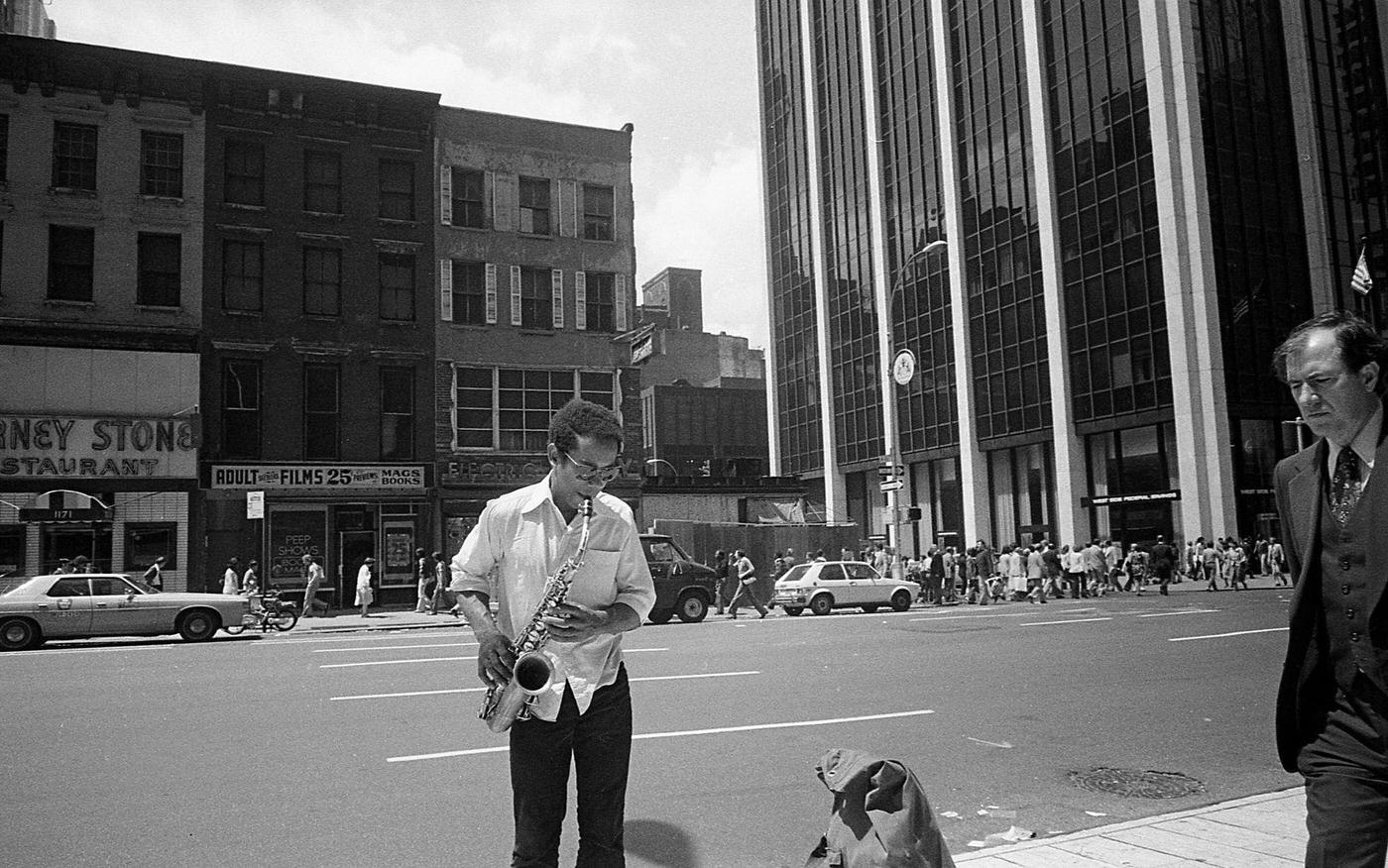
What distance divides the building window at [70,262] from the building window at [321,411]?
6.17 metres

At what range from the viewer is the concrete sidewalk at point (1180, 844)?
5.01 meters

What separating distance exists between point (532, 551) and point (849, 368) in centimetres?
5315

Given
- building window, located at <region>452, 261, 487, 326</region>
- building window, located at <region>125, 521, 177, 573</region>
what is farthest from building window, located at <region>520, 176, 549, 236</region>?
building window, located at <region>125, 521, 177, 573</region>

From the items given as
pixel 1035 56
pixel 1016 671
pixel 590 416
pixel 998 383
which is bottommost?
pixel 1016 671

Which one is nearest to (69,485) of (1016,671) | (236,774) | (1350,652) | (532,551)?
(236,774)

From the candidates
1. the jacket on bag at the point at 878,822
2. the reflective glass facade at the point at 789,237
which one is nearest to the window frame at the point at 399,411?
the jacket on bag at the point at 878,822

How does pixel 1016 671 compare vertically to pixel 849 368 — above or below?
below

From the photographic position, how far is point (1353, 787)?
288 centimetres

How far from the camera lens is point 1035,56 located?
43.0 meters

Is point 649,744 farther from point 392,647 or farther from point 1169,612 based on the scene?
point 1169,612

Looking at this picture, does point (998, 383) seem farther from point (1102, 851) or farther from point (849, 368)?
point (1102, 851)

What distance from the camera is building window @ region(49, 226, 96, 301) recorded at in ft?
88.2

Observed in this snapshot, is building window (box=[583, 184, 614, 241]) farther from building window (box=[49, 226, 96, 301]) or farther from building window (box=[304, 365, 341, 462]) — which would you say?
building window (box=[49, 226, 96, 301])

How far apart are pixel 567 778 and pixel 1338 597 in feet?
8.47
